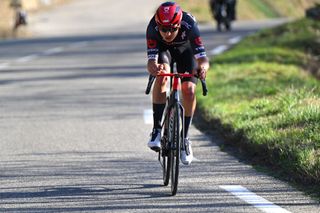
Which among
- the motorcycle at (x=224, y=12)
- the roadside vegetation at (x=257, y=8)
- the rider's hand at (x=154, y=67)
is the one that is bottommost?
the roadside vegetation at (x=257, y=8)

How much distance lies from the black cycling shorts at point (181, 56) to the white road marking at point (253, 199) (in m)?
1.15

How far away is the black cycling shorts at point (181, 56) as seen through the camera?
944 cm

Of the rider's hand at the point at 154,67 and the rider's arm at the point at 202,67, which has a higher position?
the rider's hand at the point at 154,67

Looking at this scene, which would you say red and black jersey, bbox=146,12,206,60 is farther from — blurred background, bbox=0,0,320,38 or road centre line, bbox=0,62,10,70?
blurred background, bbox=0,0,320,38

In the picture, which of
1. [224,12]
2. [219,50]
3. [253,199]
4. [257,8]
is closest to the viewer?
[253,199]

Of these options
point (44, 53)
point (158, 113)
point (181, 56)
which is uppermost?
point (181, 56)

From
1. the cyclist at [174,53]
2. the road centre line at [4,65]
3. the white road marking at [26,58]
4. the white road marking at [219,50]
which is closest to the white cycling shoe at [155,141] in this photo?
the cyclist at [174,53]

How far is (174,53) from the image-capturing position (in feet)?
31.1

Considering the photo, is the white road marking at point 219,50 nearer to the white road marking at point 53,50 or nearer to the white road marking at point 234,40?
the white road marking at point 234,40

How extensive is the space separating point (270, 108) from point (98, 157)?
2.93 meters

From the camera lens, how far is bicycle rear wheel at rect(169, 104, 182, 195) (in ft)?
28.5

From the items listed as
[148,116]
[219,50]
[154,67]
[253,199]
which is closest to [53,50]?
[219,50]

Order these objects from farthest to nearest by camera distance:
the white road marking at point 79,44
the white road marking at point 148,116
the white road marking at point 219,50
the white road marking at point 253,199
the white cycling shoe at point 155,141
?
the white road marking at point 79,44
the white road marking at point 219,50
the white road marking at point 148,116
the white cycling shoe at point 155,141
the white road marking at point 253,199

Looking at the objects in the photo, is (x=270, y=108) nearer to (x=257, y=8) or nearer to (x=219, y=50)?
(x=219, y=50)
